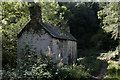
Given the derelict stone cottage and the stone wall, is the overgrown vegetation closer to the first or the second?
the stone wall

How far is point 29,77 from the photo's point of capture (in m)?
6.18

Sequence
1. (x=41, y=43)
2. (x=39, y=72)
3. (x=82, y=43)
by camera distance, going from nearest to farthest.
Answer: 1. (x=82, y=43)
2. (x=39, y=72)
3. (x=41, y=43)

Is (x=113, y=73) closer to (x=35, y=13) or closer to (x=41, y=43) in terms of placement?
(x=41, y=43)

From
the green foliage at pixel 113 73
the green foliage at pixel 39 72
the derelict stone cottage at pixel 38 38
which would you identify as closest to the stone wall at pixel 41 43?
the derelict stone cottage at pixel 38 38

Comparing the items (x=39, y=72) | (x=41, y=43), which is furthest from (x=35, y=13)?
(x=39, y=72)

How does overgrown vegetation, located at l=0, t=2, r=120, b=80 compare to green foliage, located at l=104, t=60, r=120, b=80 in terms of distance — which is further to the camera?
green foliage, located at l=104, t=60, r=120, b=80

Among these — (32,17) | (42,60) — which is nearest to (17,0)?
(32,17)

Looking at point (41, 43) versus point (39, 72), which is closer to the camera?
point (39, 72)

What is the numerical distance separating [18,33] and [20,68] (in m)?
7.36

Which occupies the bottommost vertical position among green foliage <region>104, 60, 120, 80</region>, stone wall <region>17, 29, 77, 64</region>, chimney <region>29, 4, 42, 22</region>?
green foliage <region>104, 60, 120, 80</region>

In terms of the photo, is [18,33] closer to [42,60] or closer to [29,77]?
[42,60]

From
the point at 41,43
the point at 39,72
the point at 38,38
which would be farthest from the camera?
the point at 38,38

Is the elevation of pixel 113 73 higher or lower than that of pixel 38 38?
lower

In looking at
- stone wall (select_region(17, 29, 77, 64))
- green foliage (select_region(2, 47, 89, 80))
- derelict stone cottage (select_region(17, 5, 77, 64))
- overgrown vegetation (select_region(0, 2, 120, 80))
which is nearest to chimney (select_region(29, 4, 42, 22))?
derelict stone cottage (select_region(17, 5, 77, 64))
